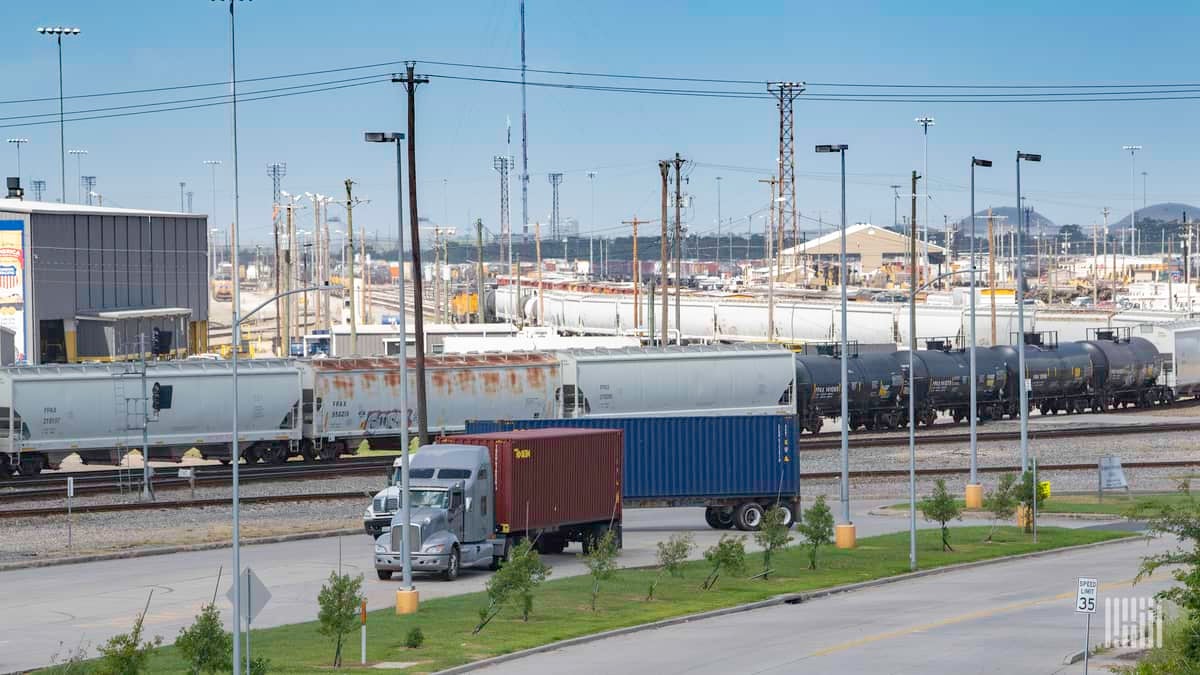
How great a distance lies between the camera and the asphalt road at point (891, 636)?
2348 centimetres

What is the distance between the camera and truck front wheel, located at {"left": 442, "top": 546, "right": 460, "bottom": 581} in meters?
32.8

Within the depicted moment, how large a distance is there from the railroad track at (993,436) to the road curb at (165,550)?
24019 mm

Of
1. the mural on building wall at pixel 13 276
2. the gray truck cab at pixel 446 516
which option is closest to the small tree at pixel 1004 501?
the gray truck cab at pixel 446 516

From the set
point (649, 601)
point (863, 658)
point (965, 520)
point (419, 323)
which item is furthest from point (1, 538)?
point (965, 520)

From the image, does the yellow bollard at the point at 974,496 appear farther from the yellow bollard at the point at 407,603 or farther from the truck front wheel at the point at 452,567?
the yellow bollard at the point at 407,603

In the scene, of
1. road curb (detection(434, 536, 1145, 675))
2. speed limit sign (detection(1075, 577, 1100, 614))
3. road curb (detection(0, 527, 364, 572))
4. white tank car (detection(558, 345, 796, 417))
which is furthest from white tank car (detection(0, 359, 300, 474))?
speed limit sign (detection(1075, 577, 1100, 614))

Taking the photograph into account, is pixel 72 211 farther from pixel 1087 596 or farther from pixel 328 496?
pixel 1087 596

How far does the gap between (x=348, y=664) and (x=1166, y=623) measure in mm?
13859

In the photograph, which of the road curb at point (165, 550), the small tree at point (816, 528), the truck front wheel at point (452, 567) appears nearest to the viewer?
the truck front wheel at point (452, 567)

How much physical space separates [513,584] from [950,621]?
8.46 m

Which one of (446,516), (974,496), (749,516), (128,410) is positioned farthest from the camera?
(128,410)

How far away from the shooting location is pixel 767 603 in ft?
99.9

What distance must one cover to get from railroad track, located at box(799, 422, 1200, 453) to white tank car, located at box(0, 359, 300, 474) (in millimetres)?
21338

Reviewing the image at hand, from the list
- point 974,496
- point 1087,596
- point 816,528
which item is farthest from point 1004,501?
point 1087,596
